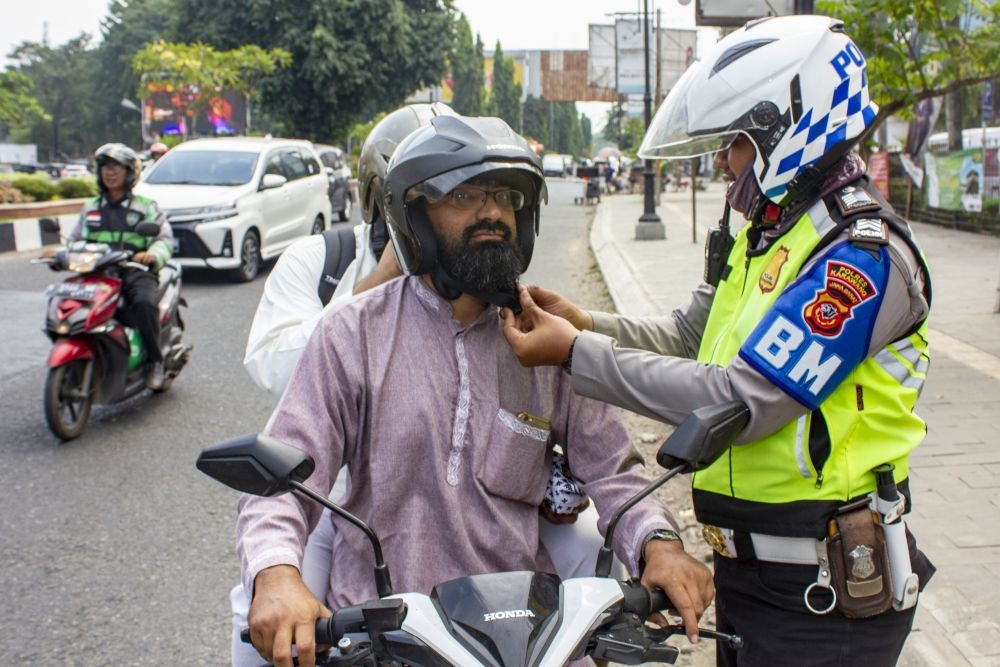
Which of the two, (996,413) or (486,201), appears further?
(996,413)

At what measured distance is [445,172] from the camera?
205cm

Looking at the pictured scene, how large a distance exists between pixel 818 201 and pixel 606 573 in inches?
33.8

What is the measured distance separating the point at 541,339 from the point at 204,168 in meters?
12.4

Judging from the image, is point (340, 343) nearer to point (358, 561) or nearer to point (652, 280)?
point (358, 561)

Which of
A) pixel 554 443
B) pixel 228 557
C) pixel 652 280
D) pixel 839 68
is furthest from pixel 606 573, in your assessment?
pixel 652 280

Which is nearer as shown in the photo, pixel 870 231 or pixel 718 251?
pixel 870 231

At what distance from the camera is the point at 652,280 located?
40.4ft

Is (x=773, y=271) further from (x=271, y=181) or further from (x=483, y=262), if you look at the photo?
(x=271, y=181)

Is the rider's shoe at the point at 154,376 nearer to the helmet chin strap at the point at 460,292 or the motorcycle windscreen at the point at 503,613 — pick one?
the helmet chin strap at the point at 460,292

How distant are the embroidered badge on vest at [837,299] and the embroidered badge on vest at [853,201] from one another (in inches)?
5.6

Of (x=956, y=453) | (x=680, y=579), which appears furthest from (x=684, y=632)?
(x=956, y=453)

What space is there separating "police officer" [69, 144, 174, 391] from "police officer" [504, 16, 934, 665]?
17.0 ft

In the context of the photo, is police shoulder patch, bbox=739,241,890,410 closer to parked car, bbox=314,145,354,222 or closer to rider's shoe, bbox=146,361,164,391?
rider's shoe, bbox=146,361,164,391

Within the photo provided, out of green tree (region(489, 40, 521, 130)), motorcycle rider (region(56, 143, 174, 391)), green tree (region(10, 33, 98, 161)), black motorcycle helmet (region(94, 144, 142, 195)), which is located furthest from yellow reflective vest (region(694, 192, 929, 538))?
green tree (region(489, 40, 521, 130))
